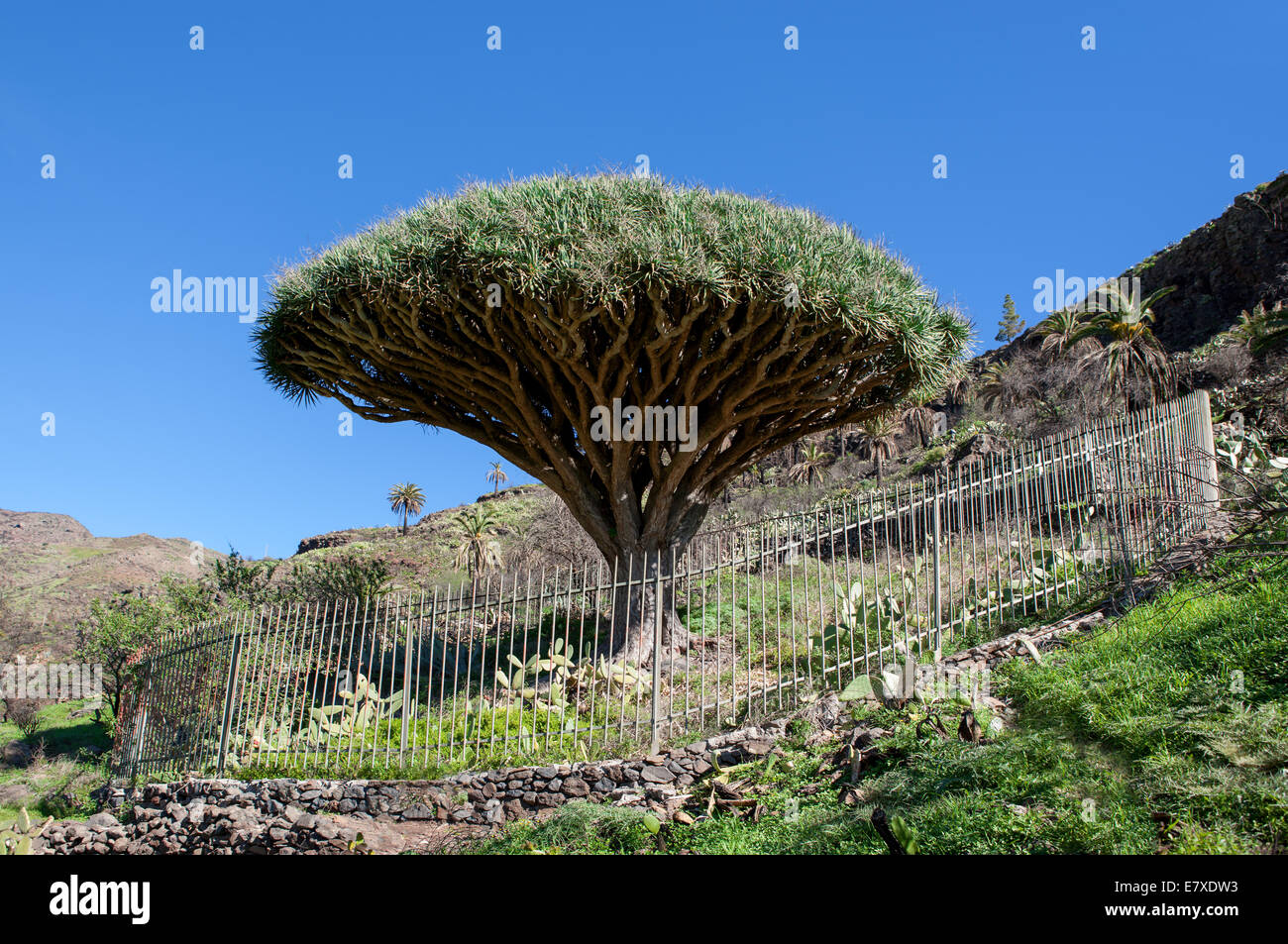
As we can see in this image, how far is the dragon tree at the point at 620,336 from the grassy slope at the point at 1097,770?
12.2 ft

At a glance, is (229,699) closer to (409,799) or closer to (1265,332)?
(409,799)

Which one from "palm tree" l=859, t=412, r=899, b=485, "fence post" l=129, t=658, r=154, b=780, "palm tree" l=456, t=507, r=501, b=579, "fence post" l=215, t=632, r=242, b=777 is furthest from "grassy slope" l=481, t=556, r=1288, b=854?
"palm tree" l=456, t=507, r=501, b=579

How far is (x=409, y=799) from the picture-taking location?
24.8 ft


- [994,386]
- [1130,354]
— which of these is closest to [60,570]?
[994,386]

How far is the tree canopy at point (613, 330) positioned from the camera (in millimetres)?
10078

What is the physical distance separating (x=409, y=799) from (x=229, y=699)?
3.01m

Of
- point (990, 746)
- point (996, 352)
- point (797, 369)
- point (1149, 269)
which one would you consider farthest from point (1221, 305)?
point (990, 746)

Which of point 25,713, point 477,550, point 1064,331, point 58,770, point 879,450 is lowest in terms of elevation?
point 58,770

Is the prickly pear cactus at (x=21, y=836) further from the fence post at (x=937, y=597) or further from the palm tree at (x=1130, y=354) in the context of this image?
the palm tree at (x=1130, y=354)
